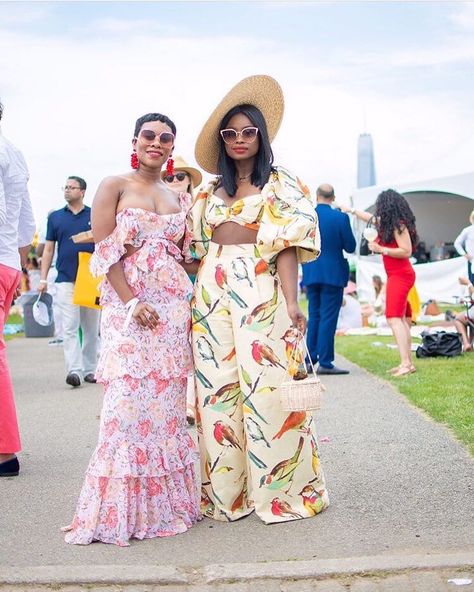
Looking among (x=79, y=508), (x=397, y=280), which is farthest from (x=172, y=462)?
(x=397, y=280)

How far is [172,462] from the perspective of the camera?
4742 mm

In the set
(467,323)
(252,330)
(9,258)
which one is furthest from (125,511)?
(467,323)

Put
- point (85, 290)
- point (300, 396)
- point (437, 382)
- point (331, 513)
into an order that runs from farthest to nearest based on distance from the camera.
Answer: point (85, 290), point (437, 382), point (331, 513), point (300, 396)

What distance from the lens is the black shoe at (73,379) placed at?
33.9 feet

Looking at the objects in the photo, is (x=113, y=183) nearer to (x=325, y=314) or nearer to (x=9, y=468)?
(x=9, y=468)

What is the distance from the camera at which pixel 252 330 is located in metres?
4.80

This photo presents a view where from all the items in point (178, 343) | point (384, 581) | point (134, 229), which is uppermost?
point (134, 229)

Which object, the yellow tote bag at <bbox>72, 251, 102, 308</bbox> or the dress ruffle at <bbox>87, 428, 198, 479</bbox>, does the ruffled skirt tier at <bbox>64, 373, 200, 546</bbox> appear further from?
the yellow tote bag at <bbox>72, 251, 102, 308</bbox>

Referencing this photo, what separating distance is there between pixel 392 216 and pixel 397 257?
0.45 meters

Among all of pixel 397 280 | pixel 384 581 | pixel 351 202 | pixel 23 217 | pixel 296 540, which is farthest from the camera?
pixel 351 202

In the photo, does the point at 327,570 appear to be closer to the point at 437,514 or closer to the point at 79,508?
the point at 437,514

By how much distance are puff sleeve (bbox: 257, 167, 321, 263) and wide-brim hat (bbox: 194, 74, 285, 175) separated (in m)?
0.39

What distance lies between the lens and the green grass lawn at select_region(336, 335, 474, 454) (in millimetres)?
7439

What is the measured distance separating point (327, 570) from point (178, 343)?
4.57ft
